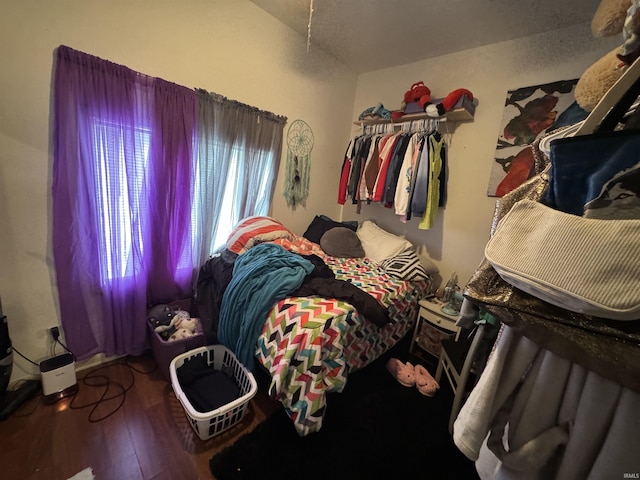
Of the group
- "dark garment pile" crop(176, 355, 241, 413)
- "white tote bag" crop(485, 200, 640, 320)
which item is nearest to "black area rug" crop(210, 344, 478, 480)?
"dark garment pile" crop(176, 355, 241, 413)

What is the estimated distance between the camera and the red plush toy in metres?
2.05

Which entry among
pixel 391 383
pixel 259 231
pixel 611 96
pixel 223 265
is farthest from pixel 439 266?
pixel 611 96

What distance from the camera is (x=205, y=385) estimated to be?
146cm

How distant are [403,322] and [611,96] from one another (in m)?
1.78

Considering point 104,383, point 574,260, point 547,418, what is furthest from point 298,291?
point 104,383

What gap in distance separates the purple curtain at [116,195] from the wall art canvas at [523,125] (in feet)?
8.04

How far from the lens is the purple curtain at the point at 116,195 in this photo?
136 cm

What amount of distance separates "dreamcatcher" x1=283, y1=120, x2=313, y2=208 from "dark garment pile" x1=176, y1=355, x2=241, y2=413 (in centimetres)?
166

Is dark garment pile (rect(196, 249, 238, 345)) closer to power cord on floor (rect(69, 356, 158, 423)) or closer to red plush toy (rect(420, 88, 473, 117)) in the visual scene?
power cord on floor (rect(69, 356, 158, 423))

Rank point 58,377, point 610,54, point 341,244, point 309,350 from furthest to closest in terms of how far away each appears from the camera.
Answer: point 341,244 → point 58,377 → point 309,350 → point 610,54

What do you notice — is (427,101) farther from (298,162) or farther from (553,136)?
(553,136)

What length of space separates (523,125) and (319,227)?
1961mm

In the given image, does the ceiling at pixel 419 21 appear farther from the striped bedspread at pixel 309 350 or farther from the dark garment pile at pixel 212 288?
the striped bedspread at pixel 309 350

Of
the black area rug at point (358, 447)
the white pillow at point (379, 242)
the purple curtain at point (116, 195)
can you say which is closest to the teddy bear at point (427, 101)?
the white pillow at point (379, 242)
